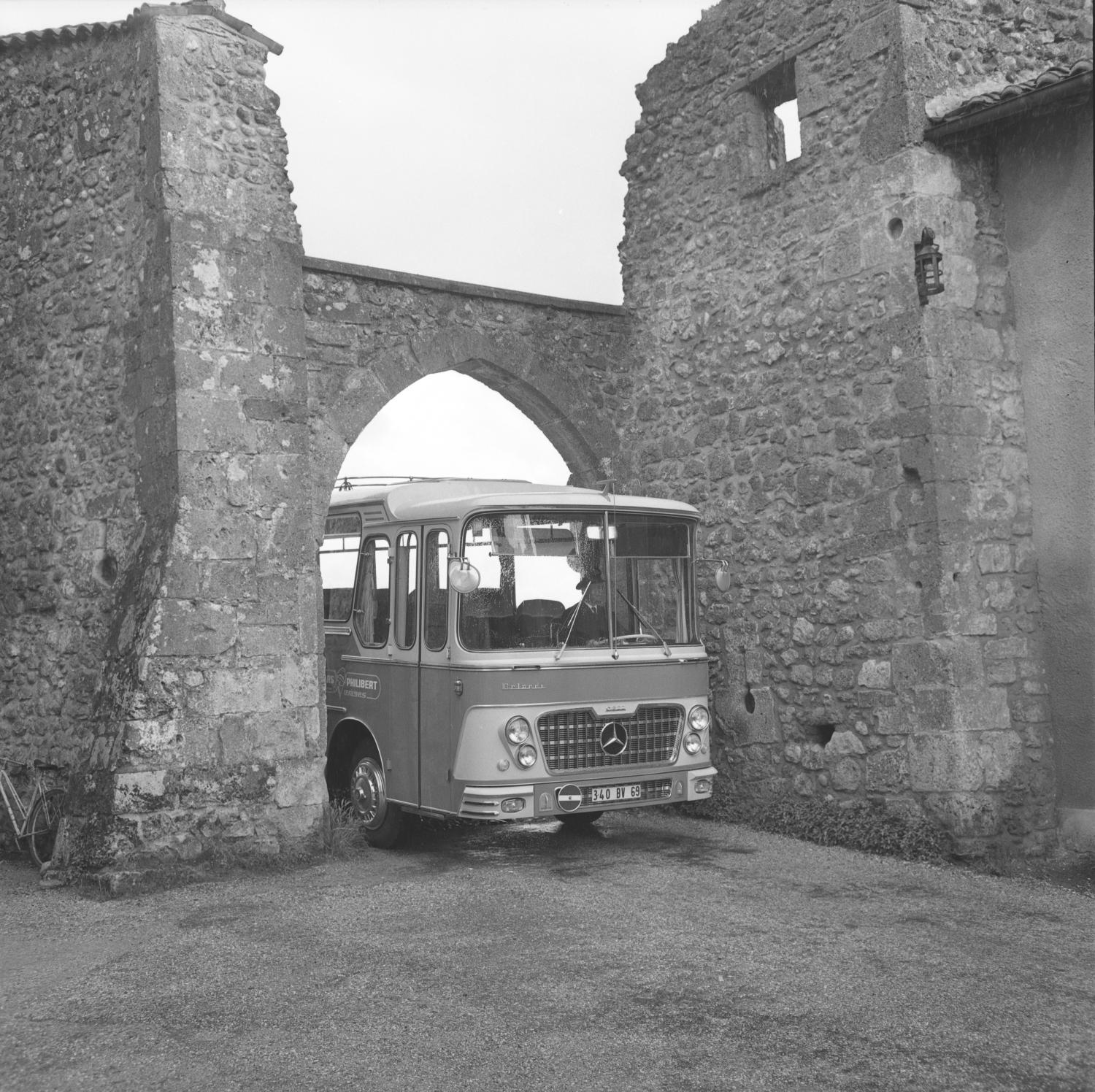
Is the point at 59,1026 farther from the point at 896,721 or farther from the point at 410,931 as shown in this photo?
the point at 896,721

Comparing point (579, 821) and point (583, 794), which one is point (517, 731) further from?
point (579, 821)

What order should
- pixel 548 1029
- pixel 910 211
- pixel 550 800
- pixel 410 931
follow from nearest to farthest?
pixel 548 1029, pixel 410 931, pixel 550 800, pixel 910 211

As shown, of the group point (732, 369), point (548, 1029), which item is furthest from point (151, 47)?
point (548, 1029)

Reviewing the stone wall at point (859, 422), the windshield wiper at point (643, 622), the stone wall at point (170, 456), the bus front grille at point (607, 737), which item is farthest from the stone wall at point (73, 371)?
the stone wall at point (859, 422)

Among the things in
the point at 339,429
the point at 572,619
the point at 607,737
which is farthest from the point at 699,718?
the point at 339,429

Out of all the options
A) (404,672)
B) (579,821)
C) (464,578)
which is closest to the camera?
(464,578)

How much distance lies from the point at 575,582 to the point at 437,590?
0.84 metres

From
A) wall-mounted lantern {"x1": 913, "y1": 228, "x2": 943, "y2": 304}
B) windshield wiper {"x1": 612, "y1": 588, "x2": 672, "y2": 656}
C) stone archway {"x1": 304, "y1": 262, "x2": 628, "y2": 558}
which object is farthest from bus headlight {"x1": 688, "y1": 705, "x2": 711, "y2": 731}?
wall-mounted lantern {"x1": 913, "y1": 228, "x2": 943, "y2": 304}

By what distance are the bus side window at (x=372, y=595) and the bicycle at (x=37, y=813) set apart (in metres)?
2.05

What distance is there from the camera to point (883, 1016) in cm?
471

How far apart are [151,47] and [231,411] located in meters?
2.22

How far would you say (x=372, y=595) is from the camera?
27.9 ft

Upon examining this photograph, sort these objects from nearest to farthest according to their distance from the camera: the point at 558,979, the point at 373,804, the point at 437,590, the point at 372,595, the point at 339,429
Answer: the point at 558,979
the point at 437,590
the point at 373,804
the point at 372,595
the point at 339,429

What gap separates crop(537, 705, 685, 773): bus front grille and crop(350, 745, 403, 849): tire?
50.2 inches
